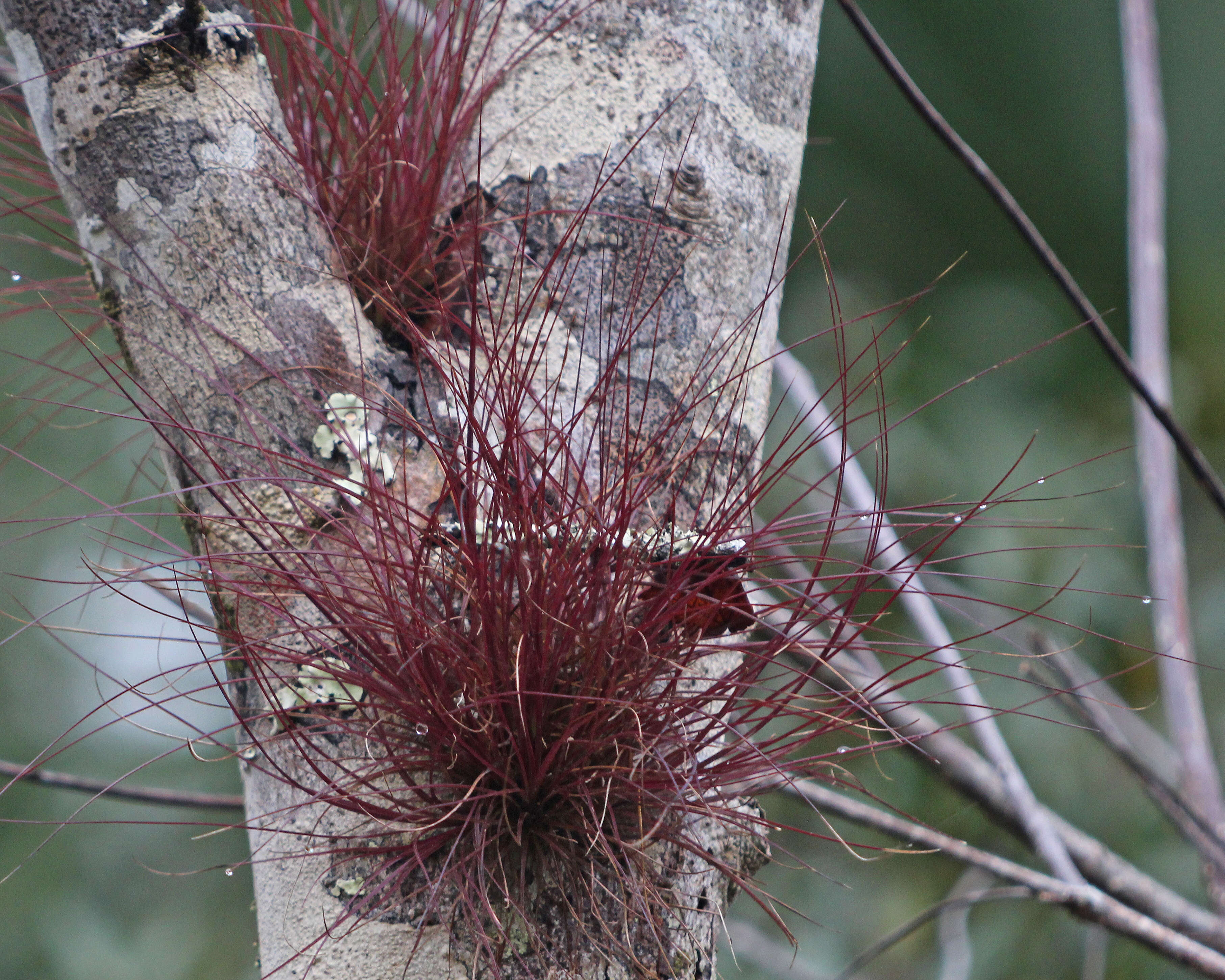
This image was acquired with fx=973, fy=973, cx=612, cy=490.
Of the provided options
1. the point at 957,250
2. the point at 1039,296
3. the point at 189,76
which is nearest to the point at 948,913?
the point at 189,76

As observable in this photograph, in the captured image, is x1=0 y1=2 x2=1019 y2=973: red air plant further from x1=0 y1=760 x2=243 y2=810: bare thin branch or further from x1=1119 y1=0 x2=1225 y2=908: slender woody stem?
x1=1119 y1=0 x2=1225 y2=908: slender woody stem

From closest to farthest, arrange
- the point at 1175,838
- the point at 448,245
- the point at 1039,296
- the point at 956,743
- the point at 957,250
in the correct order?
the point at 448,245 → the point at 956,743 → the point at 1175,838 → the point at 1039,296 → the point at 957,250

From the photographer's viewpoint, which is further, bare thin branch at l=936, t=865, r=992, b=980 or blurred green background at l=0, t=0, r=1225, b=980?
blurred green background at l=0, t=0, r=1225, b=980

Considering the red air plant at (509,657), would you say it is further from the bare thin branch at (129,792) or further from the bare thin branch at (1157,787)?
the bare thin branch at (1157,787)

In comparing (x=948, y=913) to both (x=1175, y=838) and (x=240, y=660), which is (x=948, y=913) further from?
(x=1175, y=838)

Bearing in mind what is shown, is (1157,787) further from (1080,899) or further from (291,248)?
(291,248)

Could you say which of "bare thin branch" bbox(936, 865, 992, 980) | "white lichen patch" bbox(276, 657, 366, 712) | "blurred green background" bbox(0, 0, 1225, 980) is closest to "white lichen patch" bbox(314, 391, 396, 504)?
"white lichen patch" bbox(276, 657, 366, 712)

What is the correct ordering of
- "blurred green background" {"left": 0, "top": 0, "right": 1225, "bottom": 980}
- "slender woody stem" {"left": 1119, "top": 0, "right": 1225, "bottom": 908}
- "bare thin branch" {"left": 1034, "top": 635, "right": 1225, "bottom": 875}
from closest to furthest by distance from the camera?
"bare thin branch" {"left": 1034, "top": 635, "right": 1225, "bottom": 875} < "slender woody stem" {"left": 1119, "top": 0, "right": 1225, "bottom": 908} < "blurred green background" {"left": 0, "top": 0, "right": 1225, "bottom": 980}

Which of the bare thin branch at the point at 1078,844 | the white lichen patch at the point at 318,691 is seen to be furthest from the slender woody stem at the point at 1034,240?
the white lichen patch at the point at 318,691
